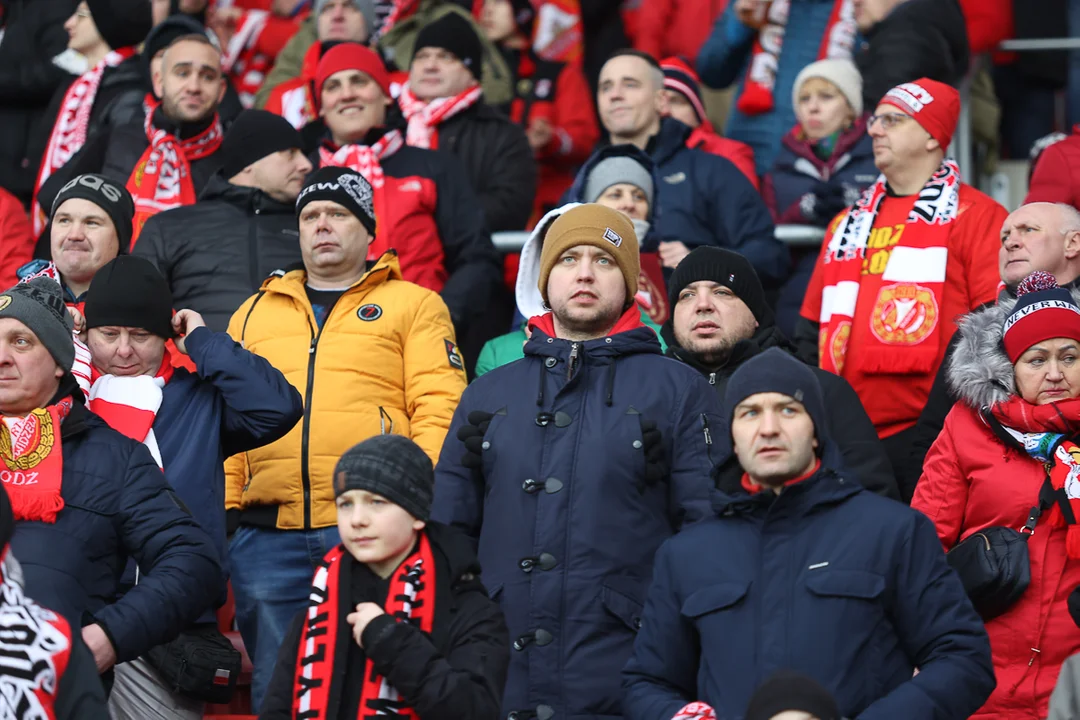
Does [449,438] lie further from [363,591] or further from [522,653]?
[363,591]

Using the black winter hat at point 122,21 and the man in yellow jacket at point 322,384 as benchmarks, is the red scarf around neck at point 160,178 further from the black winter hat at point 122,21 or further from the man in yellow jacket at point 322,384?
the man in yellow jacket at point 322,384

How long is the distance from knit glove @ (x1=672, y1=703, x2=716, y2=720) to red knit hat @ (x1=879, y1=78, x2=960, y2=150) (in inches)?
144

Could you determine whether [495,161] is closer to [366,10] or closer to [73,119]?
[366,10]

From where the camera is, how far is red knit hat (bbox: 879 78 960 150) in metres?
7.80

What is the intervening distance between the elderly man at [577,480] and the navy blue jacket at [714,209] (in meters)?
2.61

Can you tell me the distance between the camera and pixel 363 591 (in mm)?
4832

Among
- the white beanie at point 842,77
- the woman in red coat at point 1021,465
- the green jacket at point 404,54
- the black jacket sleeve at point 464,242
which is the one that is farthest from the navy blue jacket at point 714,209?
the green jacket at point 404,54

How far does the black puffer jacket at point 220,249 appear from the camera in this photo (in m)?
7.83

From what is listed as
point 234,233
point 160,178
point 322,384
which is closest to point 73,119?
point 160,178

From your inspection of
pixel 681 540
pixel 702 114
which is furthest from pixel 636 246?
pixel 702 114

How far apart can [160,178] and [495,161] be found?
65.4 inches

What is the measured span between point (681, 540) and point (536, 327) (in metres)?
1.18

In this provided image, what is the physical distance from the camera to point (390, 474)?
193 inches

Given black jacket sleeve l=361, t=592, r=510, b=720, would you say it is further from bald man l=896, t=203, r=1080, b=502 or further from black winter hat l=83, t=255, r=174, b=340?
bald man l=896, t=203, r=1080, b=502
